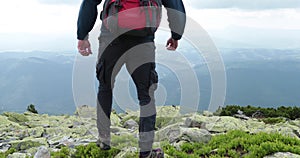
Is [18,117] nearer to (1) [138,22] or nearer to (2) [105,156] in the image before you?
(2) [105,156]

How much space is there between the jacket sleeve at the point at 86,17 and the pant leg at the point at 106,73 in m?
0.21

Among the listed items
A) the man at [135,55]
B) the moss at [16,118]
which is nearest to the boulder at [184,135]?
the man at [135,55]

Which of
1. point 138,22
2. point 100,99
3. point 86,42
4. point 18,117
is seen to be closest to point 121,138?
point 100,99

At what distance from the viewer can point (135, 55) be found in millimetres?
4227

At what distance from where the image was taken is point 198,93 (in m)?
5.06

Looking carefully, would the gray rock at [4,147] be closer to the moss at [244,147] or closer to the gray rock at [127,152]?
the gray rock at [127,152]

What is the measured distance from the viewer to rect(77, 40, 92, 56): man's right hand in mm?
4375

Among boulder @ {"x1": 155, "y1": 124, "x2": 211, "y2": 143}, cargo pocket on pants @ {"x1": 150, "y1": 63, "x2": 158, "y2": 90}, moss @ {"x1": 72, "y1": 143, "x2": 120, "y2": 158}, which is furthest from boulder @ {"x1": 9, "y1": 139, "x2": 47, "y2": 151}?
cargo pocket on pants @ {"x1": 150, "y1": 63, "x2": 158, "y2": 90}

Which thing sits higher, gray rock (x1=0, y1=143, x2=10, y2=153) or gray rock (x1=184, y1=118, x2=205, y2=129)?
gray rock (x1=184, y1=118, x2=205, y2=129)

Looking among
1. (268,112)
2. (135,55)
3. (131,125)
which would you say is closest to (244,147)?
(135,55)

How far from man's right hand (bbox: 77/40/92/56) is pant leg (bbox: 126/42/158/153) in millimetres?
555

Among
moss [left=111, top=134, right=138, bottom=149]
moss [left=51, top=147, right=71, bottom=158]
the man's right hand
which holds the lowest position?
moss [left=51, top=147, right=71, bottom=158]

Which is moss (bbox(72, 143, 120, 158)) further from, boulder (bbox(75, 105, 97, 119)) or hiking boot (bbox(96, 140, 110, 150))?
boulder (bbox(75, 105, 97, 119))

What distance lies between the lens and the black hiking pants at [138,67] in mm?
4195
